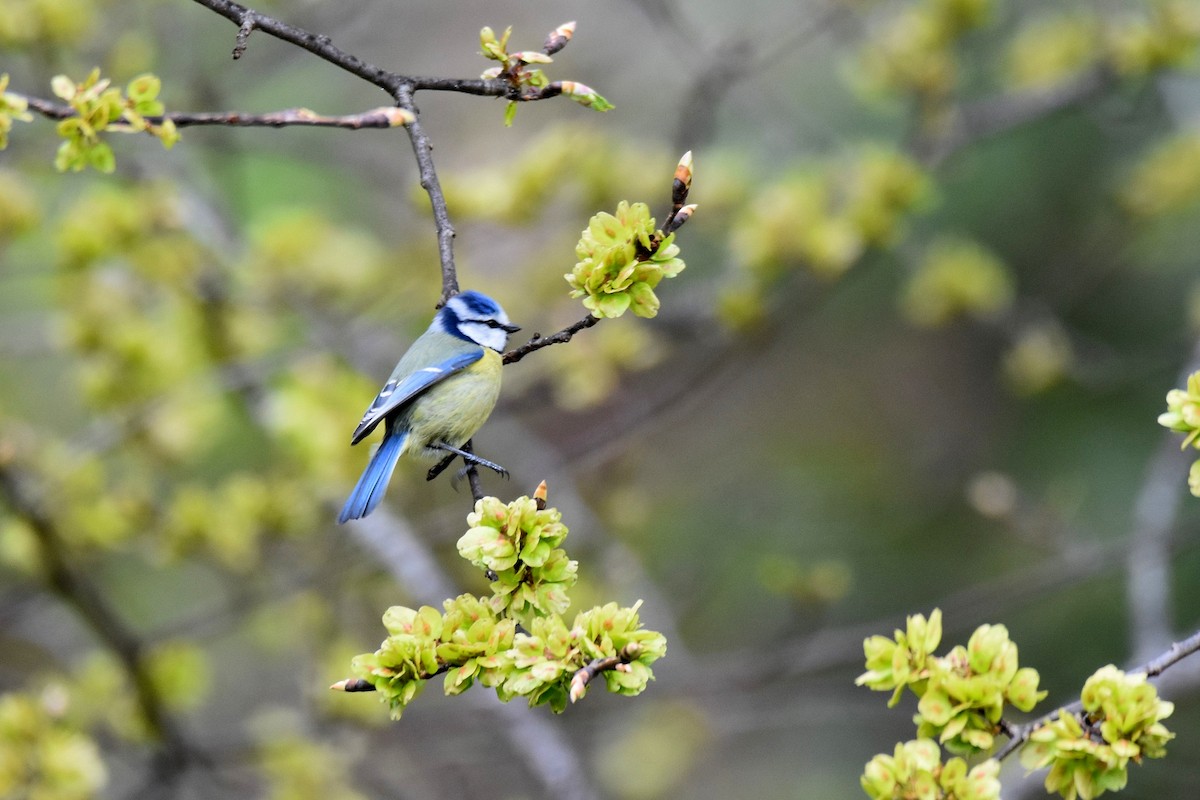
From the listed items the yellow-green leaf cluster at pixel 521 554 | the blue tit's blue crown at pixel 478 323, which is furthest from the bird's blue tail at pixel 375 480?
the yellow-green leaf cluster at pixel 521 554

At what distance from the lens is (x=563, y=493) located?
164 inches

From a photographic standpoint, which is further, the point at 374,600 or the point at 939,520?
the point at 939,520

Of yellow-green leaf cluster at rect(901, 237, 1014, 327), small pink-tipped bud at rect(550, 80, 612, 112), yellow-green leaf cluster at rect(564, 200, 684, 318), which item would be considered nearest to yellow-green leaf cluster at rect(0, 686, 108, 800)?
yellow-green leaf cluster at rect(564, 200, 684, 318)

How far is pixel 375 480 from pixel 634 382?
372 centimetres

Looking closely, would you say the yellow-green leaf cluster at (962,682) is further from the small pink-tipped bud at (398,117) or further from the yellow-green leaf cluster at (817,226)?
the yellow-green leaf cluster at (817,226)

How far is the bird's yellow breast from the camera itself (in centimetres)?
274

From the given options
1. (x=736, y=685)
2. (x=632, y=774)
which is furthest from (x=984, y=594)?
(x=632, y=774)

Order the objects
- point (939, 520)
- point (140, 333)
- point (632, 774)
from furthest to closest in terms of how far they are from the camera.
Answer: point (939, 520) → point (632, 774) → point (140, 333)

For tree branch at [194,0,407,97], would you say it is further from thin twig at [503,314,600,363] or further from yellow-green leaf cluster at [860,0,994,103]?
yellow-green leaf cluster at [860,0,994,103]

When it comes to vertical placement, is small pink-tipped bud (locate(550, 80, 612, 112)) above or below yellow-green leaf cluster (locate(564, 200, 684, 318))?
above

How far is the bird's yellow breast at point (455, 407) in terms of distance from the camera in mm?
2742

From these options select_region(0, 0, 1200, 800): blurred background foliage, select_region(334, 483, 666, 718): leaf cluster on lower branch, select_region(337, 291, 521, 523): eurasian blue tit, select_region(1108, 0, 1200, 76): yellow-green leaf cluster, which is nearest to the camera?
select_region(334, 483, 666, 718): leaf cluster on lower branch

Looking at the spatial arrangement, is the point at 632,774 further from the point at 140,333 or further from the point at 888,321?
the point at 888,321

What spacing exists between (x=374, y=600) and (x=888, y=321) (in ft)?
11.9
